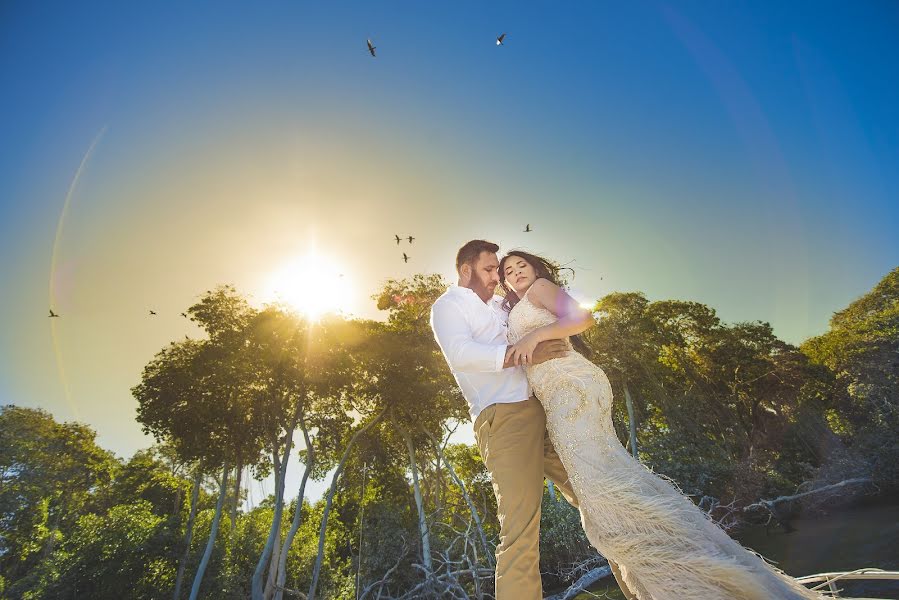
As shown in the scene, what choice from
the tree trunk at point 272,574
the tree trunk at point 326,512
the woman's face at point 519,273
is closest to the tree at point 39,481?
the tree trunk at point 272,574

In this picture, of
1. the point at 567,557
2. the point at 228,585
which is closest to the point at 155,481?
the point at 228,585

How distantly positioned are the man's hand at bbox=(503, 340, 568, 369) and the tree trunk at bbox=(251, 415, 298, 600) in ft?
35.1

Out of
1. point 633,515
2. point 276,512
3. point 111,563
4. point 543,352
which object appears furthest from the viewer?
point 111,563

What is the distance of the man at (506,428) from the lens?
1971 millimetres

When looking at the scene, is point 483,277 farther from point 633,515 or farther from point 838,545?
point 838,545

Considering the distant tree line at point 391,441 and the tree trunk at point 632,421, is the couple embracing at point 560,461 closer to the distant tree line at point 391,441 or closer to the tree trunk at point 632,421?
the distant tree line at point 391,441

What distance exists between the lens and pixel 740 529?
11.3 meters

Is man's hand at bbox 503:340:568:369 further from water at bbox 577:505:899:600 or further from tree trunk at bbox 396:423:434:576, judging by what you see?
tree trunk at bbox 396:423:434:576

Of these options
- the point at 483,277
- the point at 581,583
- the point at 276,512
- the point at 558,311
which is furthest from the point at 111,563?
the point at 558,311

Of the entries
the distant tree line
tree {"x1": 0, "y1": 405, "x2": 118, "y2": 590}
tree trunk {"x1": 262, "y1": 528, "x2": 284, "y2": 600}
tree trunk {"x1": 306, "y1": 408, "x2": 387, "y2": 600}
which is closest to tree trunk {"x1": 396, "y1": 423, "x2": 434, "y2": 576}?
the distant tree line

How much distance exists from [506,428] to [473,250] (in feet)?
4.36

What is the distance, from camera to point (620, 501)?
1844 mm

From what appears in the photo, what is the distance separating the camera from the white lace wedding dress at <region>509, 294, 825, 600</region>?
4.99ft

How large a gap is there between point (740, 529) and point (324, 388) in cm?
1258
